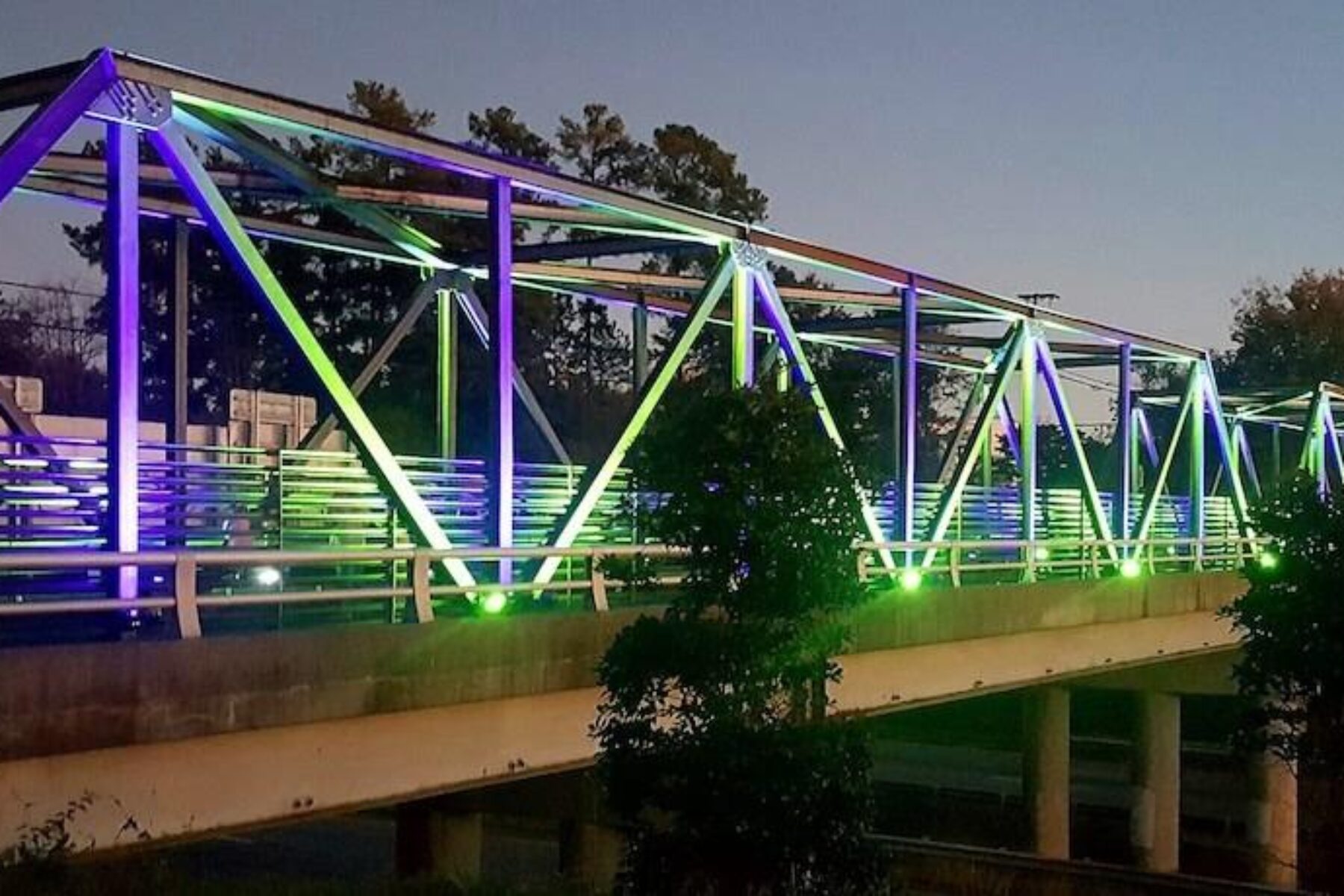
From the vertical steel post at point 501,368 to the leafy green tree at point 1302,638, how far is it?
254 inches

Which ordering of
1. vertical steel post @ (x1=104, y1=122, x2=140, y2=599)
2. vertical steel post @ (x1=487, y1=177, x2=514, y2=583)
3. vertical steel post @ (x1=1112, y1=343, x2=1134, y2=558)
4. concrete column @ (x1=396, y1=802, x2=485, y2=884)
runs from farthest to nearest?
vertical steel post @ (x1=1112, y1=343, x2=1134, y2=558), concrete column @ (x1=396, y1=802, x2=485, y2=884), vertical steel post @ (x1=487, y1=177, x2=514, y2=583), vertical steel post @ (x1=104, y1=122, x2=140, y2=599)

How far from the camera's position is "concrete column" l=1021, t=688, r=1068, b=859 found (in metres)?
32.0

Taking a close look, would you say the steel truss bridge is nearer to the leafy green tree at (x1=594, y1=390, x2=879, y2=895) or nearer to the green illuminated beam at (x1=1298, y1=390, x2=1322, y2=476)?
the leafy green tree at (x1=594, y1=390, x2=879, y2=895)

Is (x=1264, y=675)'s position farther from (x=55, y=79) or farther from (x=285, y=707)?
(x=55, y=79)

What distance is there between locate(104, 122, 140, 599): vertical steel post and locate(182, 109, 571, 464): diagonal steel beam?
1324mm

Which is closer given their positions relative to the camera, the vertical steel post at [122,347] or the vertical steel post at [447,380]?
the vertical steel post at [122,347]

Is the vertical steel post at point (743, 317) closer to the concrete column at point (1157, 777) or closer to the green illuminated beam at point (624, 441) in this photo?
the green illuminated beam at point (624, 441)

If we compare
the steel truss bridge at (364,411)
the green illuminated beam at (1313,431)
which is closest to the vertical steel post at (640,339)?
the steel truss bridge at (364,411)

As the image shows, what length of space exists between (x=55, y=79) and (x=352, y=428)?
339cm

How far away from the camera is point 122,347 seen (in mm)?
12766

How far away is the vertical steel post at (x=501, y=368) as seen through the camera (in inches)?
665

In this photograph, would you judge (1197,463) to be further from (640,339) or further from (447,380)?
(447,380)

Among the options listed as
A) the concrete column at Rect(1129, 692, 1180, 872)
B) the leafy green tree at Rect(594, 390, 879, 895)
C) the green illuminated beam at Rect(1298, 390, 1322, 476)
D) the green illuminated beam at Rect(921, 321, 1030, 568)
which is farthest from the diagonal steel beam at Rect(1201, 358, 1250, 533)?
the leafy green tree at Rect(594, 390, 879, 895)

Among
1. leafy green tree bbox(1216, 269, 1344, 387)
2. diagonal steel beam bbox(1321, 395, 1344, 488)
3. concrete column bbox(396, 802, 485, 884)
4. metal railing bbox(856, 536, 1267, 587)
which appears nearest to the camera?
concrete column bbox(396, 802, 485, 884)
